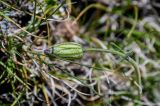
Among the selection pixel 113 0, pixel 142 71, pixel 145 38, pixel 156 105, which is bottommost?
pixel 156 105

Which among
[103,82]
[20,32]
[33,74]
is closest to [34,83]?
[33,74]

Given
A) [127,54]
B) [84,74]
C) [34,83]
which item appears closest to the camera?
[127,54]

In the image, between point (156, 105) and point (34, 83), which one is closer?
point (34, 83)

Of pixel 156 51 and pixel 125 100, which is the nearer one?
pixel 125 100

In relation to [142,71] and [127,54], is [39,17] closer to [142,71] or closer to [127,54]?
[127,54]

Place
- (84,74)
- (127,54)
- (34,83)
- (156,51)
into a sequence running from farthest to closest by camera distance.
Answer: (156,51) → (84,74) → (34,83) → (127,54)

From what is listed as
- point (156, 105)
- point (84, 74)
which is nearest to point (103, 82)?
point (84, 74)

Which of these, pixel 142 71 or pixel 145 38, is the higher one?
pixel 145 38

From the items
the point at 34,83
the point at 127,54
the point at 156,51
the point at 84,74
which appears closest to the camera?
the point at 127,54

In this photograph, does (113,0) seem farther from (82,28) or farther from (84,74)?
(84,74)

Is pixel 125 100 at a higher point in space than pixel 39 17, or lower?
lower
